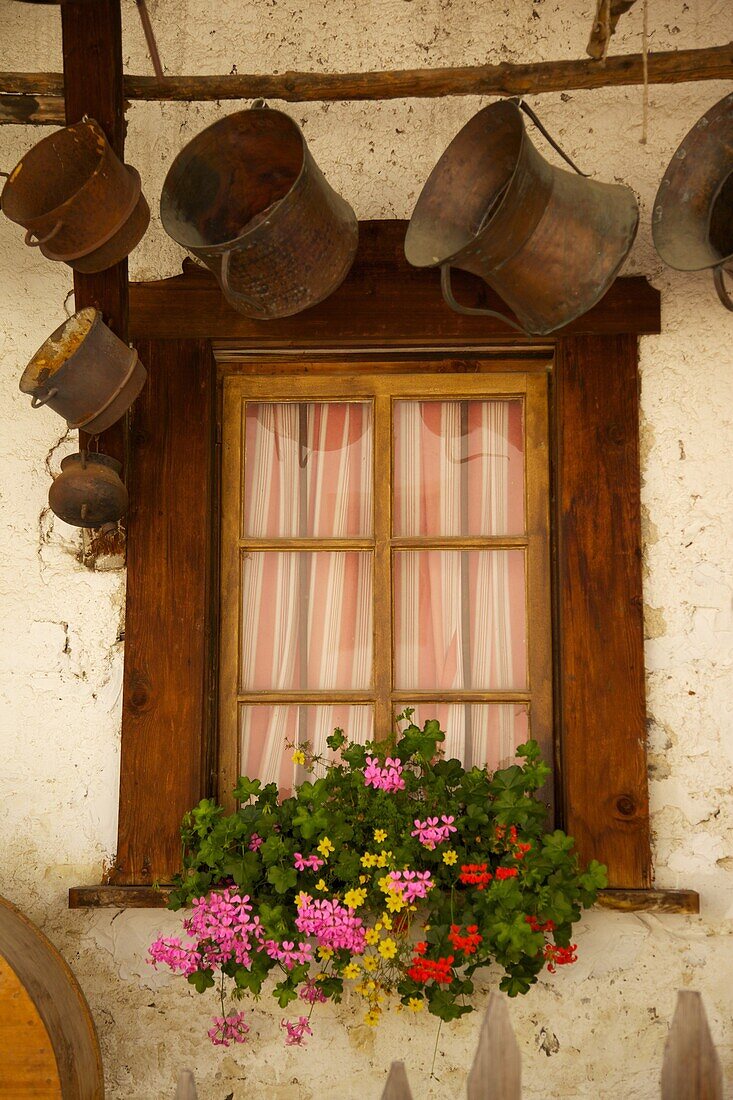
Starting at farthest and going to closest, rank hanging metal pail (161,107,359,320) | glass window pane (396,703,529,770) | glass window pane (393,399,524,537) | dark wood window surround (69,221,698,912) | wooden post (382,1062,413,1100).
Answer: glass window pane (393,399,524,537), glass window pane (396,703,529,770), dark wood window surround (69,221,698,912), hanging metal pail (161,107,359,320), wooden post (382,1062,413,1100)

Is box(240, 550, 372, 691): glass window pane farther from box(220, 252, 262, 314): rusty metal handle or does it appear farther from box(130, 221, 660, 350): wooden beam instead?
box(220, 252, 262, 314): rusty metal handle

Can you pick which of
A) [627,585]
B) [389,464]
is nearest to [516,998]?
[627,585]

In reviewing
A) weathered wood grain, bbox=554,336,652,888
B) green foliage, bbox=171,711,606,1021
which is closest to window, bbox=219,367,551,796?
weathered wood grain, bbox=554,336,652,888

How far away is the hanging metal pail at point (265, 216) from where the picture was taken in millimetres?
2566

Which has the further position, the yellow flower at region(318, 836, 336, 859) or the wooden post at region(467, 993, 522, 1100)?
the yellow flower at region(318, 836, 336, 859)

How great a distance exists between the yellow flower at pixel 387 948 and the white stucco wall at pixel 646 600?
37 centimetres

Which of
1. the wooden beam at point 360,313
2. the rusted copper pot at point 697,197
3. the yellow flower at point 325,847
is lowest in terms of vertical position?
the yellow flower at point 325,847

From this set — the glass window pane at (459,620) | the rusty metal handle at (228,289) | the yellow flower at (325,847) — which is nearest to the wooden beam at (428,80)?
the rusty metal handle at (228,289)

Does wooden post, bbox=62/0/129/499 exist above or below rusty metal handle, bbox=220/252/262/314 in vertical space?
above

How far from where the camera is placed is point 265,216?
278 centimetres

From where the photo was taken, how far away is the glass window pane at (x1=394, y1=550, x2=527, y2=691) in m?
2.99

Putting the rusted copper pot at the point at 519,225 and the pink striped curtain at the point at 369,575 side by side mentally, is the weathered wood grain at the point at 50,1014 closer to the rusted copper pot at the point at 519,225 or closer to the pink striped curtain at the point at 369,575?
the pink striped curtain at the point at 369,575

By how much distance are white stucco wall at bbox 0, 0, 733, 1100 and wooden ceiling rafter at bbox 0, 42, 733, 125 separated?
0.23 metres

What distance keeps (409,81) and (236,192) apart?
1.83 feet
